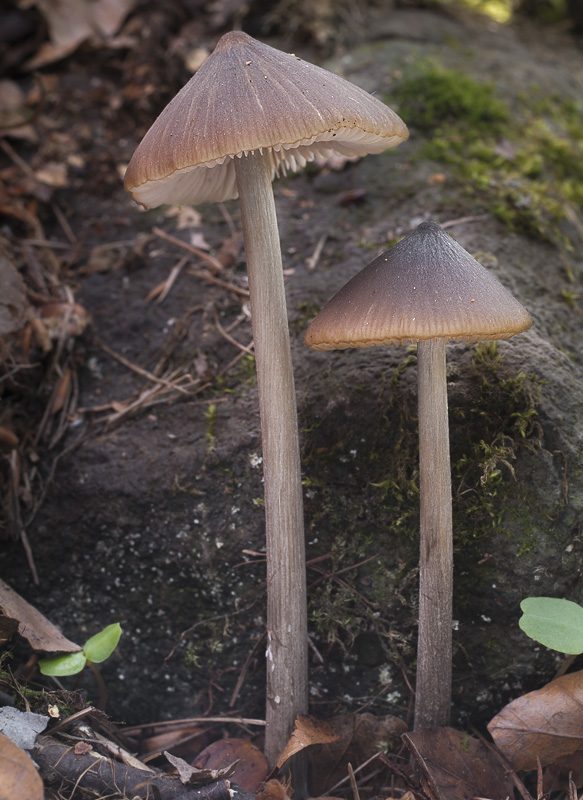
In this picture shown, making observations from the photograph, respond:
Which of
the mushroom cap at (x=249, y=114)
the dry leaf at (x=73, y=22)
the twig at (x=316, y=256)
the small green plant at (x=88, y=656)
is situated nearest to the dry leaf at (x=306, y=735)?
the small green plant at (x=88, y=656)

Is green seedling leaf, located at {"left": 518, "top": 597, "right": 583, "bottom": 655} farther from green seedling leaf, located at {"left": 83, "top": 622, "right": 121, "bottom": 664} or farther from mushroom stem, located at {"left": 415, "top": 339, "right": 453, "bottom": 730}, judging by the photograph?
green seedling leaf, located at {"left": 83, "top": 622, "right": 121, "bottom": 664}

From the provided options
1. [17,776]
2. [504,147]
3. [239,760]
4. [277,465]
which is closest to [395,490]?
[277,465]

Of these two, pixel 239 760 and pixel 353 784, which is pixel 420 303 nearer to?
pixel 353 784

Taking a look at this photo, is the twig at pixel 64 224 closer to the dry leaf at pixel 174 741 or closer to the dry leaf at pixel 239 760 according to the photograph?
the dry leaf at pixel 174 741

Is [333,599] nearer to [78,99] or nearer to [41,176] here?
[41,176]

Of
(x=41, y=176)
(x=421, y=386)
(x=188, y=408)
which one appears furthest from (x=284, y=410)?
(x=41, y=176)

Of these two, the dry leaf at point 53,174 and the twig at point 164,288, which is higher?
the dry leaf at point 53,174
